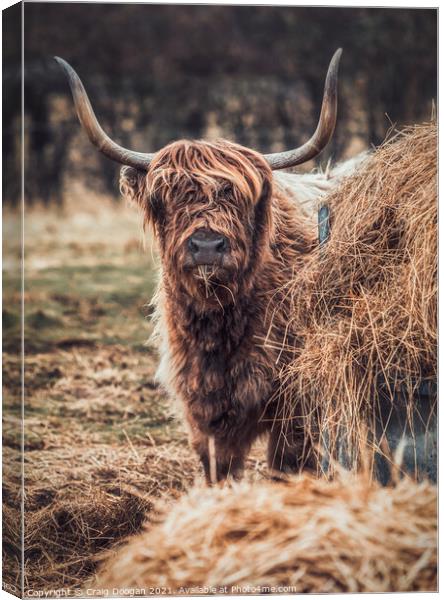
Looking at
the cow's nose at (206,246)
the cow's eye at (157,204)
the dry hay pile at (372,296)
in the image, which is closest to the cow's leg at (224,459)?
the dry hay pile at (372,296)

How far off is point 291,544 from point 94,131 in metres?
2.32

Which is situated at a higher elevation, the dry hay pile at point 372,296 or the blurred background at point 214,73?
the blurred background at point 214,73

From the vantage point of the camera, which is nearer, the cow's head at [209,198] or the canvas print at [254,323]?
the canvas print at [254,323]

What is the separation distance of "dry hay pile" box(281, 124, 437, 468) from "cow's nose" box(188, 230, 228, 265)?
49cm

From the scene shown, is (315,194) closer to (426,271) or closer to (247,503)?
(426,271)

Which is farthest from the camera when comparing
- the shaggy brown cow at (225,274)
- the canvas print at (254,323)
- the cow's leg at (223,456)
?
the cow's leg at (223,456)

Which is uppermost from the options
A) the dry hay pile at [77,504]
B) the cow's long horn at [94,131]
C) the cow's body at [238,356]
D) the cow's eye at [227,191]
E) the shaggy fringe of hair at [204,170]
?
the cow's long horn at [94,131]

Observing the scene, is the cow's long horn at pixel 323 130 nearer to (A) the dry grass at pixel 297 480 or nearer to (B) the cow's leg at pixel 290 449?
(A) the dry grass at pixel 297 480

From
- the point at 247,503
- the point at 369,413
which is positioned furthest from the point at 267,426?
the point at 247,503

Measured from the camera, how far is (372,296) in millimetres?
4867

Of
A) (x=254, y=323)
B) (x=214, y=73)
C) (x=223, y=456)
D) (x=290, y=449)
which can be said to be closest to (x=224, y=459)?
(x=223, y=456)

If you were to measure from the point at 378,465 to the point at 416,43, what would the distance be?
7.25 feet

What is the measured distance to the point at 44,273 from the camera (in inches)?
334

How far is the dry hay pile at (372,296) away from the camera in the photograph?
4.79 metres
